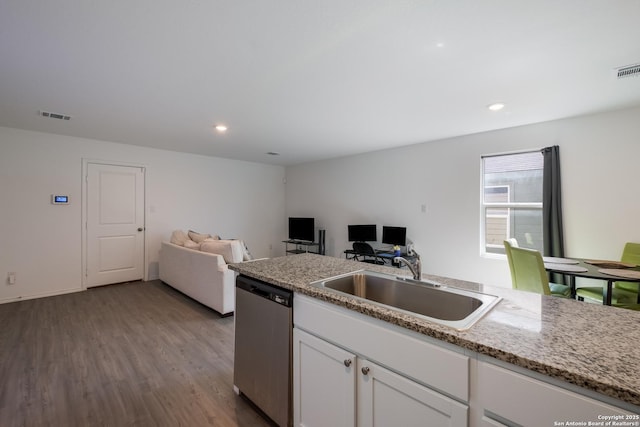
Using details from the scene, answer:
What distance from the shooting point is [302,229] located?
6.46 m

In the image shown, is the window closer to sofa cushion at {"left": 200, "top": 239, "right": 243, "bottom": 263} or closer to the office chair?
the office chair

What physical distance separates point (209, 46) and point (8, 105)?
9.19 ft

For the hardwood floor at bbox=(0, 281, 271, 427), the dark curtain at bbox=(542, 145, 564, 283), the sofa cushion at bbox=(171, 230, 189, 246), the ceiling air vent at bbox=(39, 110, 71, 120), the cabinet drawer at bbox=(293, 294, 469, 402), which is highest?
the ceiling air vent at bbox=(39, 110, 71, 120)

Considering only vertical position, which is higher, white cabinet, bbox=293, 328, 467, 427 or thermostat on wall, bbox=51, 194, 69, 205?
thermostat on wall, bbox=51, 194, 69, 205

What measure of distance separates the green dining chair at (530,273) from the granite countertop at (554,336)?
1.34 metres

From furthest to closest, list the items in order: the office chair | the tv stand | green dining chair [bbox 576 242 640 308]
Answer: the tv stand → the office chair → green dining chair [bbox 576 242 640 308]

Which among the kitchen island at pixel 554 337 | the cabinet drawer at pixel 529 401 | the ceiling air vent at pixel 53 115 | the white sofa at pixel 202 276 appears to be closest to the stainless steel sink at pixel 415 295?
the kitchen island at pixel 554 337

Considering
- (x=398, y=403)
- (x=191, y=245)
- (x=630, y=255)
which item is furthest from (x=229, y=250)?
(x=630, y=255)

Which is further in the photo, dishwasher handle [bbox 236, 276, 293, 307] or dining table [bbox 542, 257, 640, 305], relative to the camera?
dining table [bbox 542, 257, 640, 305]

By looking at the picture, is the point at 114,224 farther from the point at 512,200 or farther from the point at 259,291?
the point at 512,200

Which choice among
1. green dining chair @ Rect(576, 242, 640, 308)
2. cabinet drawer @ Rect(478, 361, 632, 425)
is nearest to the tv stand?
green dining chair @ Rect(576, 242, 640, 308)

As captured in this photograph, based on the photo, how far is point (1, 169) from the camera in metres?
3.82

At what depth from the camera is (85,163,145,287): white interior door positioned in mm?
4531

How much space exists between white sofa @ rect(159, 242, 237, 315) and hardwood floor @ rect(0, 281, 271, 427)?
0.61 feet
